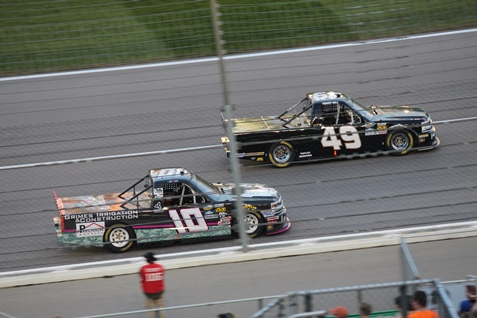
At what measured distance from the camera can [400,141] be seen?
14.5 meters

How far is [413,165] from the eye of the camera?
1359 cm

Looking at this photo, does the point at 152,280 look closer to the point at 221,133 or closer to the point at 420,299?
the point at 420,299

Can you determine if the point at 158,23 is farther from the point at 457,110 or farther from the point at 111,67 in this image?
the point at 457,110

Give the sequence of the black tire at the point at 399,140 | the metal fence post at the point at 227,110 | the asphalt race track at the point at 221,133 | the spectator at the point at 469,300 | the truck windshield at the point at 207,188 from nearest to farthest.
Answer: the spectator at the point at 469,300 < the metal fence post at the point at 227,110 < the asphalt race track at the point at 221,133 < the truck windshield at the point at 207,188 < the black tire at the point at 399,140

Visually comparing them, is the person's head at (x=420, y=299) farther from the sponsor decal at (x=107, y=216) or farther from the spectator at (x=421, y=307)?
the sponsor decal at (x=107, y=216)

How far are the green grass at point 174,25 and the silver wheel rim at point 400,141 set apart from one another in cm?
170

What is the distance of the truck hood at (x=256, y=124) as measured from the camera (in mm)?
14133

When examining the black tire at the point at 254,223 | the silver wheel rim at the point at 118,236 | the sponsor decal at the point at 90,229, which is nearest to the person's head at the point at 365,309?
the black tire at the point at 254,223

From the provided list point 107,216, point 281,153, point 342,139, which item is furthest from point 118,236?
point 342,139

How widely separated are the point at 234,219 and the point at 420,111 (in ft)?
14.6

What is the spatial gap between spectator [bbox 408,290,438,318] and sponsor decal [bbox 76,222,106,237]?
19.3 ft

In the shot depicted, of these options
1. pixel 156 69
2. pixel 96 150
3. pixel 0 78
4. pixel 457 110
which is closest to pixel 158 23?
pixel 156 69

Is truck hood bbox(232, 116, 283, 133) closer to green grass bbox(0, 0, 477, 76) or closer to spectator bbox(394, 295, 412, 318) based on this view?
green grass bbox(0, 0, 477, 76)

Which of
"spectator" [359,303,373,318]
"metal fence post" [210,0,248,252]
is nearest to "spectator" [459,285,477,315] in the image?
"spectator" [359,303,373,318]
